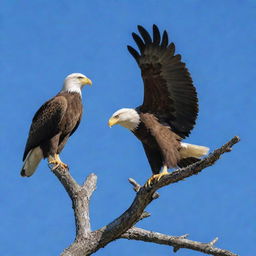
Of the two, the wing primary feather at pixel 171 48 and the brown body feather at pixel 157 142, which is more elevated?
the wing primary feather at pixel 171 48

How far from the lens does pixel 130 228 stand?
7430 mm

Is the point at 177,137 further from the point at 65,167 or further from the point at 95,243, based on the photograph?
the point at 95,243

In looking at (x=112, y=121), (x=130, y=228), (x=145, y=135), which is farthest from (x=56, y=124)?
(x=130, y=228)

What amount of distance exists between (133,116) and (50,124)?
1698 millimetres

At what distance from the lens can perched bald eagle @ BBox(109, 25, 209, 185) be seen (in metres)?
8.64

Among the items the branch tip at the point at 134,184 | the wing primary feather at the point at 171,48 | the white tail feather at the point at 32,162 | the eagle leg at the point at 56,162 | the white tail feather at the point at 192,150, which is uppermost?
the wing primary feather at the point at 171,48

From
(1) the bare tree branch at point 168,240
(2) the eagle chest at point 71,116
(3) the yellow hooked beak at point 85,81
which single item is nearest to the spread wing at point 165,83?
(2) the eagle chest at point 71,116

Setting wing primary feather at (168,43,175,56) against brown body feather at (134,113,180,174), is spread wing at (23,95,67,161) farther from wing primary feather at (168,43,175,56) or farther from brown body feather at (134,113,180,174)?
wing primary feather at (168,43,175,56)

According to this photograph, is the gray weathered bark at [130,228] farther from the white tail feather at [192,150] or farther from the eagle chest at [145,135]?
the white tail feather at [192,150]

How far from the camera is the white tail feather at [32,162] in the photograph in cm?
985

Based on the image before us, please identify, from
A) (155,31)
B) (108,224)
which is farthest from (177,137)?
(108,224)

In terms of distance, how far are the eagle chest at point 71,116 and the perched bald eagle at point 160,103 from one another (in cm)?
114

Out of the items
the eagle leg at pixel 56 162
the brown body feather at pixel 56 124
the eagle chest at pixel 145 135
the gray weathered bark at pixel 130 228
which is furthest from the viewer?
the brown body feather at pixel 56 124

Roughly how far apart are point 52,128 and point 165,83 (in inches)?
81.1
